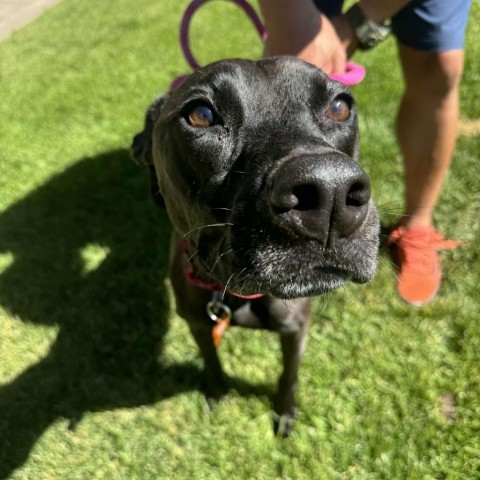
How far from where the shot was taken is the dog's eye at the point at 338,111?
6.28 ft

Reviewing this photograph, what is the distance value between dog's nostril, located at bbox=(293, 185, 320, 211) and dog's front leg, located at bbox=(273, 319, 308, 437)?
1.18m

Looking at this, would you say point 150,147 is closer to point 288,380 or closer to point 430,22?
point 288,380

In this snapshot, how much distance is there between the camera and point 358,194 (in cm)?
141

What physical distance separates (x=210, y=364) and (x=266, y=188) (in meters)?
1.63

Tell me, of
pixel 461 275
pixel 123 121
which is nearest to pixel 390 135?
pixel 461 275

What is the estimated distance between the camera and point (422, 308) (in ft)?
10.6

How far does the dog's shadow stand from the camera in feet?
10.2

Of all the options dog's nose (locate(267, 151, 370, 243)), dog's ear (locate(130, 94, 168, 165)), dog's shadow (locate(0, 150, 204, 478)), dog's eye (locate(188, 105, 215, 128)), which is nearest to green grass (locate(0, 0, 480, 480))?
dog's shadow (locate(0, 150, 204, 478))

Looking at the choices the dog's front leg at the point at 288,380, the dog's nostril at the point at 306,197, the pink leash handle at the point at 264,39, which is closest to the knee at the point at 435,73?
the pink leash handle at the point at 264,39

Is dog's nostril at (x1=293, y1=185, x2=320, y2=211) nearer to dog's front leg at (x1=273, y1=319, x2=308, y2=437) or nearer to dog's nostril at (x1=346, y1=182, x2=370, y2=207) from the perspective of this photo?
dog's nostril at (x1=346, y1=182, x2=370, y2=207)

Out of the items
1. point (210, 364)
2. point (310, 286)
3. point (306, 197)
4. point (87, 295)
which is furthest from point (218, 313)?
point (87, 295)

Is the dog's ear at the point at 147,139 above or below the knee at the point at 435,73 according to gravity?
above

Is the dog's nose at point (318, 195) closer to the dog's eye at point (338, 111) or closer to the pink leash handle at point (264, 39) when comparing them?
the dog's eye at point (338, 111)

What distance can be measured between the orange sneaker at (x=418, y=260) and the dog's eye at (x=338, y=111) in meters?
1.41
